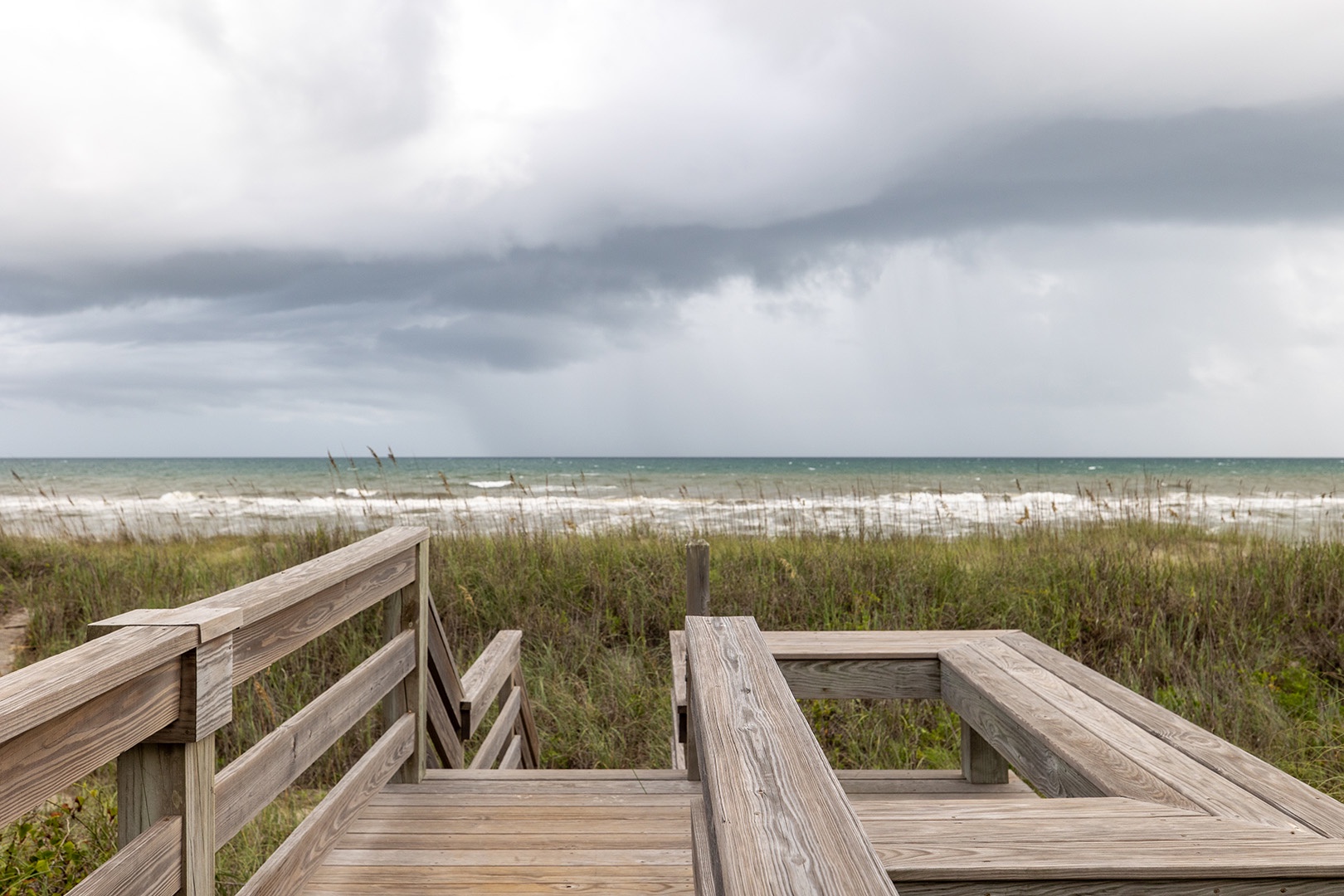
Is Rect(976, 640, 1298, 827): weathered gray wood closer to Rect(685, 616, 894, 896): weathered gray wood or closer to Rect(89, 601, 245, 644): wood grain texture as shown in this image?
Rect(685, 616, 894, 896): weathered gray wood

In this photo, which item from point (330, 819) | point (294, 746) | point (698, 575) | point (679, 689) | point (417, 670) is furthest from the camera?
point (698, 575)

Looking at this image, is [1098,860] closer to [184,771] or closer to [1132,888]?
[1132,888]

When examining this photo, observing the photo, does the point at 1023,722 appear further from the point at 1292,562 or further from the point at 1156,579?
the point at 1292,562

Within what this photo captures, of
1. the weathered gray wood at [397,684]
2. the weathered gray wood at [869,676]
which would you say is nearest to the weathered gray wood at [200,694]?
the weathered gray wood at [397,684]

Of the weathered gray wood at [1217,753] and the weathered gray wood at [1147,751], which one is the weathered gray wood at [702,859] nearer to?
the weathered gray wood at [1147,751]

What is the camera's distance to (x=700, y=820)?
174 centimetres

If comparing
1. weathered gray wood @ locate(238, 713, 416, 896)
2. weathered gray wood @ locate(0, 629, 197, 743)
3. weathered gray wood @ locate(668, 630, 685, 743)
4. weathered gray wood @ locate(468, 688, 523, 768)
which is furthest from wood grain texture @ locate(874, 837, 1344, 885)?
weathered gray wood @ locate(468, 688, 523, 768)

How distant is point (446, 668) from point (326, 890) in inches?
50.7

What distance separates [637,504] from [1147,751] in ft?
60.4

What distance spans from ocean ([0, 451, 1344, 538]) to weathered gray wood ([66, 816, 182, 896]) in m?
6.24

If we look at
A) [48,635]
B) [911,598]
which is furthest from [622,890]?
[48,635]

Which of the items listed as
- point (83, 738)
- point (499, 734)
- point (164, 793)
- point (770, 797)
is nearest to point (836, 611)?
point (499, 734)

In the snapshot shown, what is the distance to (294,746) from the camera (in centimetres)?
218

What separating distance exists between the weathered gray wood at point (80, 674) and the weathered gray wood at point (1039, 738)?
185 centimetres
